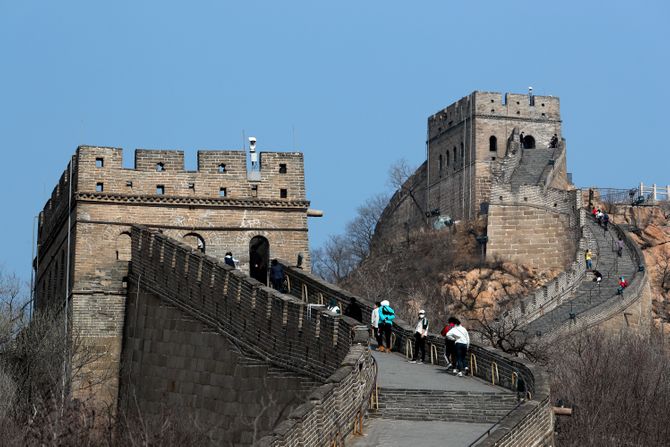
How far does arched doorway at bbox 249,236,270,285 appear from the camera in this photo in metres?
53.7

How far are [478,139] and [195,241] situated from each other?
53791 mm

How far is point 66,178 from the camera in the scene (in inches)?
2215

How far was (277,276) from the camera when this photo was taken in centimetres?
4938

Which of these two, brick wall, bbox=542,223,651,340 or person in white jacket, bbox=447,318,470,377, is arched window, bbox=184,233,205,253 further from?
brick wall, bbox=542,223,651,340

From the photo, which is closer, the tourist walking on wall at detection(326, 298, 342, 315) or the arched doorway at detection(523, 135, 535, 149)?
the tourist walking on wall at detection(326, 298, 342, 315)

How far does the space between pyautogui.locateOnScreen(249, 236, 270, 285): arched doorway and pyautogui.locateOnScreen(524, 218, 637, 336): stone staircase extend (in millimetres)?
Answer: 18063

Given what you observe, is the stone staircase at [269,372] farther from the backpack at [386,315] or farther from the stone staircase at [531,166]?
the stone staircase at [531,166]

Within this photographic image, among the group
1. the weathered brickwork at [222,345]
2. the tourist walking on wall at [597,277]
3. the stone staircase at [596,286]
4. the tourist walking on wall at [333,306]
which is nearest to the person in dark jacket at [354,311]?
the tourist walking on wall at [333,306]

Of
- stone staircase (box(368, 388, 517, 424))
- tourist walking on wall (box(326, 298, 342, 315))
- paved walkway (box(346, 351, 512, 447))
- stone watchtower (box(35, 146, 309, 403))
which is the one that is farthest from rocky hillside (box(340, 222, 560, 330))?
stone staircase (box(368, 388, 517, 424))

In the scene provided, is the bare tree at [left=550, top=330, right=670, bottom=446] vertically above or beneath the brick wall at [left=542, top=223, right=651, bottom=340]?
beneath

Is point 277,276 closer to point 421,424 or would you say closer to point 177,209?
point 177,209

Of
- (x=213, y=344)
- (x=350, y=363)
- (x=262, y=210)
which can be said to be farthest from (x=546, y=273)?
(x=350, y=363)

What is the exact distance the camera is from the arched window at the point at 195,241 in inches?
2142

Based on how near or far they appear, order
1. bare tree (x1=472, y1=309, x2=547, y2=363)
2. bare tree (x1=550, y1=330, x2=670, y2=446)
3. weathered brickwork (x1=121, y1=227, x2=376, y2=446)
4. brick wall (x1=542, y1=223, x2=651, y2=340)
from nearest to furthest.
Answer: weathered brickwork (x1=121, y1=227, x2=376, y2=446), bare tree (x1=550, y1=330, x2=670, y2=446), bare tree (x1=472, y1=309, x2=547, y2=363), brick wall (x1=542, y1=223, x2=651, y2=340)
